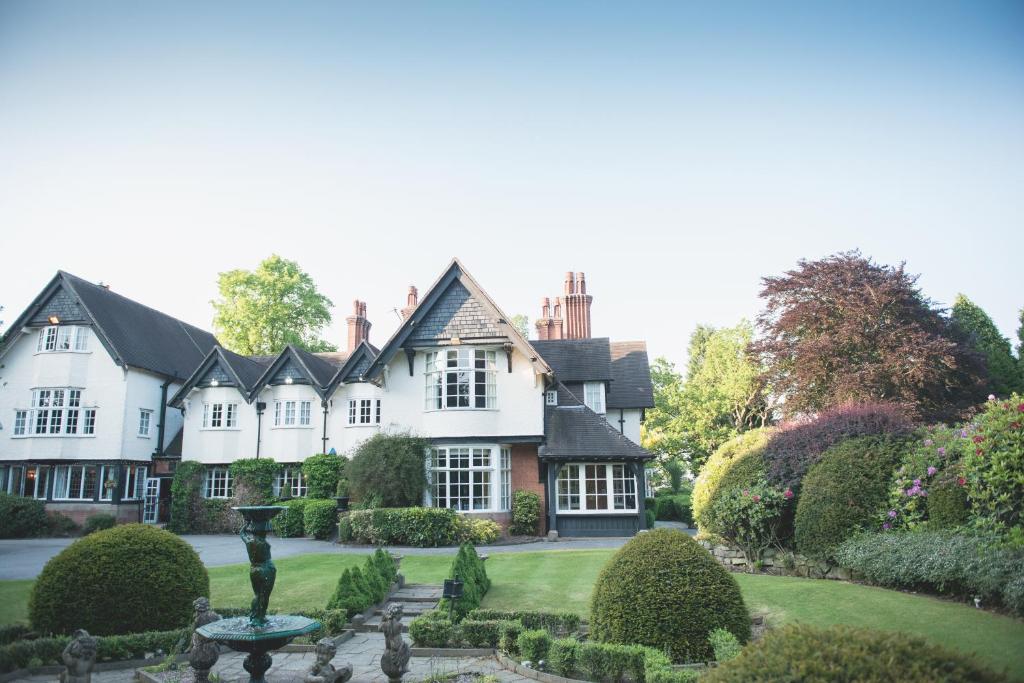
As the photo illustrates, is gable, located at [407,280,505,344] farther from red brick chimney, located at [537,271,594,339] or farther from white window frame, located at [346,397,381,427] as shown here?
red brick chimney, located at [537,271,594,339]

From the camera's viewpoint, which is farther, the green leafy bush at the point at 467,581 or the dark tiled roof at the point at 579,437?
the dark tiled roof at the point at 579,437

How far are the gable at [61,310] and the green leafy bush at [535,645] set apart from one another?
29657 millimetres

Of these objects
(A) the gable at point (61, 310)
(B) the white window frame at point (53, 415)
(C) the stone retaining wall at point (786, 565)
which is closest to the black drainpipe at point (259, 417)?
(B) the white window frame at point (53, 415)

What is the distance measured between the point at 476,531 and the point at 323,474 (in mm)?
9144

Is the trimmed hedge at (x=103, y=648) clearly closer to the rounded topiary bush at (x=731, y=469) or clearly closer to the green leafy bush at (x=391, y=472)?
the rounded topiary bush at (x=731, y=469)

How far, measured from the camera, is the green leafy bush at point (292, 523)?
2694cm

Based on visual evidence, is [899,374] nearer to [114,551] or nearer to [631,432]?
[631,432]

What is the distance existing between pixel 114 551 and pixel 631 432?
82.3ft

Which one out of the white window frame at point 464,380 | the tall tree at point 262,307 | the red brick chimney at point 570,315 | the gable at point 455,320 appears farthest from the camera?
the tall tree at point 262,307

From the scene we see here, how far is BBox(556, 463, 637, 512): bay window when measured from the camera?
24594 mm

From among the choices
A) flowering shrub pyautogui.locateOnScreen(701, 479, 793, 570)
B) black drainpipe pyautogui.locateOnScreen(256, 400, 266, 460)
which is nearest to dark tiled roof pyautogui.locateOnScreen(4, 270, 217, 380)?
black drainpipe pyautogui.locateOnScreen(256, 400, 266, 460)

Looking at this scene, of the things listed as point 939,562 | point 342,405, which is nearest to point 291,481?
point 342,405

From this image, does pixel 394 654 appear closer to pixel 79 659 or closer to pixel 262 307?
pixel 79 659

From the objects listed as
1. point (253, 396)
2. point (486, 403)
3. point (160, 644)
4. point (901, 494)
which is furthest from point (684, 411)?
point (160, 644)
